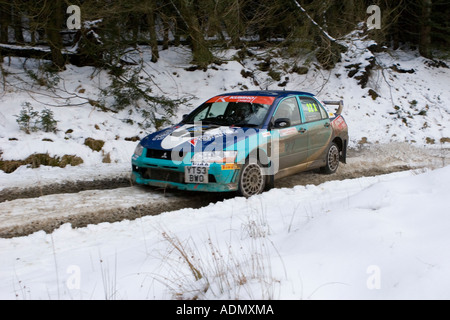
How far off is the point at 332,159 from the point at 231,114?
2590 millimetres

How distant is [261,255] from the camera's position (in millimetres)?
3562

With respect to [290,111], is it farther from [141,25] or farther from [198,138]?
[141,25]

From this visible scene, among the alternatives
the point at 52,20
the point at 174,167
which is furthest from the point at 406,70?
the point at 174,167

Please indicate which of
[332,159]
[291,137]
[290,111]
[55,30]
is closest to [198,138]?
[291,137]

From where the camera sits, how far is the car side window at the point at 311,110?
26.1 feet

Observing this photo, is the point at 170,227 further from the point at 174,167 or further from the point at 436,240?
the point at 436,240

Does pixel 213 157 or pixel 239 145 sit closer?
pixel 213 157

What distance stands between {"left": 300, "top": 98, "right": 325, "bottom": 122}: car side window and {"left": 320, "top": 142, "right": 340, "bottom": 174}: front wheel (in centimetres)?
74

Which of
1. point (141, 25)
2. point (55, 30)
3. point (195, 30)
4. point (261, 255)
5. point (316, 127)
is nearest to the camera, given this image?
point (261, 255)

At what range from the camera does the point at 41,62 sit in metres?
12.6

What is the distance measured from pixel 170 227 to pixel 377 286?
2.89m

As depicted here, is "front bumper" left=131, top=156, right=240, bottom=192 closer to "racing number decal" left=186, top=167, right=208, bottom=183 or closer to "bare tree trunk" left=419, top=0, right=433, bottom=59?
"racing number decal" left=186, top=167, right=208, bottom=183

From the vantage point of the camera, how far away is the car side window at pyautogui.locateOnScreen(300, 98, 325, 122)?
26.1ft
